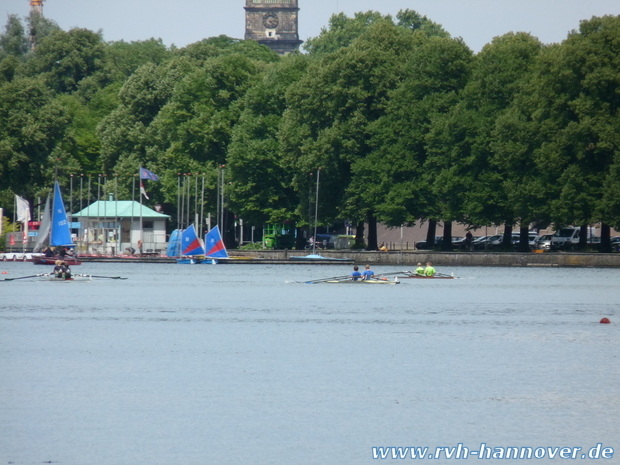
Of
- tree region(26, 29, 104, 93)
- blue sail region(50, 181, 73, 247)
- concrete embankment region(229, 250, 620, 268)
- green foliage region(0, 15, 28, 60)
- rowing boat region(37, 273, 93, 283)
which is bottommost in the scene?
rowing boat region(37, 273, 93, 283)

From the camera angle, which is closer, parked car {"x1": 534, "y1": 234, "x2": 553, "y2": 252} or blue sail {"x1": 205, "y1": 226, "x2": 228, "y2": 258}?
blue sail {"x1": 205, "y1": 226, "x2": 228, "y2": 258}

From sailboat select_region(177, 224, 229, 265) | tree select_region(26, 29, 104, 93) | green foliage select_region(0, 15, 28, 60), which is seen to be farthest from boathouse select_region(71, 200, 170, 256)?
green foliage select_region(0, 15, 28, 60)

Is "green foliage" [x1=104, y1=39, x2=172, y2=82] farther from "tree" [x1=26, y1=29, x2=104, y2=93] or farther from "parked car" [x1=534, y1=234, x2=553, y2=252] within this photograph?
"parked car" [x1=534, y1=234, x2=553, y2=252]

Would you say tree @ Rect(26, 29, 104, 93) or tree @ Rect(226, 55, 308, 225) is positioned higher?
tree @ Rect(26, 29, 104, 93)

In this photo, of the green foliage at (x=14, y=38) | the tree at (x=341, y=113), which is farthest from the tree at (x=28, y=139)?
the green foliage at (x=14, y=38)

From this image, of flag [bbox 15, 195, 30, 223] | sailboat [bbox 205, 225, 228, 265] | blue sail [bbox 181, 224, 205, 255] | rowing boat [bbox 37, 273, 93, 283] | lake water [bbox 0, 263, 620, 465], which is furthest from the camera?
flag [bbox 15, 195, 30, 223]

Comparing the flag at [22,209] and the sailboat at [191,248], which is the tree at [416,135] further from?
the flag at [22,209]

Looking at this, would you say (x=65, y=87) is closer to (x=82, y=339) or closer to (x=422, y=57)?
(x=422, y=57)

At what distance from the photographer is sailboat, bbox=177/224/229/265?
9681cm

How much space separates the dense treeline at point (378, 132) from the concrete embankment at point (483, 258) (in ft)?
7.75

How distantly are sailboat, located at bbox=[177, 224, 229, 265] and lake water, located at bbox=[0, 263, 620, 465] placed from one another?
36992 mm

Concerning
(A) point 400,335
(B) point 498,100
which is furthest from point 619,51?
(A) point 400,335

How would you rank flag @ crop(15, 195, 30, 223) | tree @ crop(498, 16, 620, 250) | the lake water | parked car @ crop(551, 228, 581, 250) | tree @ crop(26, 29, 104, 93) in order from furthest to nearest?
tree @ crop(26, 29, 104, 93) → flag @ crop(15, 195, 30, 223) → parked car @ crop(551, 228, 581, 250) → tree @ crop(498, 16, 620, 250) → the lake water

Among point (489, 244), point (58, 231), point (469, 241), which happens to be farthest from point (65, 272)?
point (489, 244)
